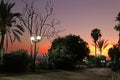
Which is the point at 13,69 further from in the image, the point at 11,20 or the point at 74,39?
the point at 74,39

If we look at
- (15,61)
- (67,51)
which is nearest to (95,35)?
(67,51)

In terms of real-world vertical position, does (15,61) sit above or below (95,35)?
below

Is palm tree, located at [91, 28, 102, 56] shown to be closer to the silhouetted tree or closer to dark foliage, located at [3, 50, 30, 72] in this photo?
the silhouetted tree

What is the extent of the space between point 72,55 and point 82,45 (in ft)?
18.4

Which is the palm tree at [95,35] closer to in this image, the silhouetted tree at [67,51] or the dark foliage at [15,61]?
the silhouetted tree at [67,51]

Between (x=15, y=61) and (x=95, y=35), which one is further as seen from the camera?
(x=95, y=35)

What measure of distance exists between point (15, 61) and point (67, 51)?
17736mm

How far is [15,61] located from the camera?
39344mm

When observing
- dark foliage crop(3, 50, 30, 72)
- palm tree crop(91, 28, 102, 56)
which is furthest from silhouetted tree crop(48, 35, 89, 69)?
palm tree crop(91, 28, 102, 56)

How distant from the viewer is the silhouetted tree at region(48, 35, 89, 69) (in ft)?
176

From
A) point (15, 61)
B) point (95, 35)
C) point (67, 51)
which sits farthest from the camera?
point (95, 35)

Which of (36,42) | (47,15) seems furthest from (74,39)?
(36,42)

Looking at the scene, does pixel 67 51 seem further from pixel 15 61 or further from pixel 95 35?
pixel 95 35

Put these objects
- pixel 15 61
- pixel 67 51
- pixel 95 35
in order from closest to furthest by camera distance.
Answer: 1. pixel 15 61
2. pixel 67 51
3. pixel 95 35
